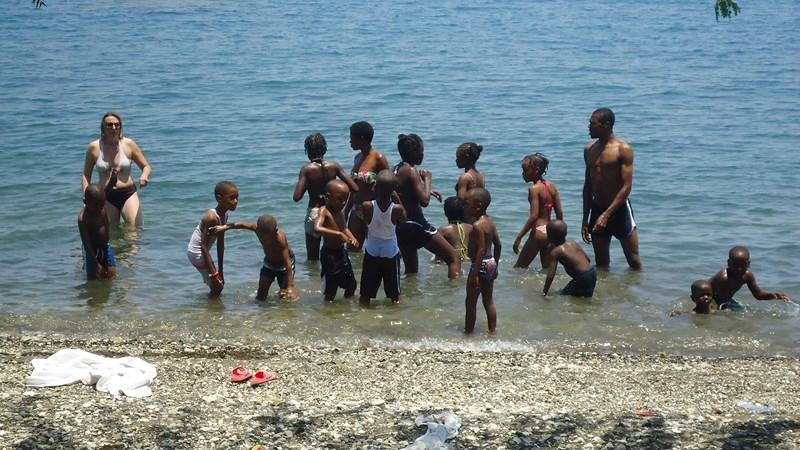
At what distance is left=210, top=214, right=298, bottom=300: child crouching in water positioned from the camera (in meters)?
9.75

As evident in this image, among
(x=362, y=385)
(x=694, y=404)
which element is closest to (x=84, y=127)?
(x=362, y=385)

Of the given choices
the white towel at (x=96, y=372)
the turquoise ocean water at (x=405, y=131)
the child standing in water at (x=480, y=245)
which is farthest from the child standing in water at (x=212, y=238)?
the child standing in water at (x=480, y=245)

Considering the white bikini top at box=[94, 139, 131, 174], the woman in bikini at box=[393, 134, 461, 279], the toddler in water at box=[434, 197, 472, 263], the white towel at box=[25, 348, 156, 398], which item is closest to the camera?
the white towel at box=[25, 348, 156, 398]

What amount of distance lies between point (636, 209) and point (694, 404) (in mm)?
7565

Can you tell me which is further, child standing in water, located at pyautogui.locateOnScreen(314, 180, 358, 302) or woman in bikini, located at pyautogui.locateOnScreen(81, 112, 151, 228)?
woman in bikini, located at pyautogui.locateOnScreen(81, 112, 151, 228)

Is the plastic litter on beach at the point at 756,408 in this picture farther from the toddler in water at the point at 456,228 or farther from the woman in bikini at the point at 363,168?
the woman in bikini at the point at 363,168

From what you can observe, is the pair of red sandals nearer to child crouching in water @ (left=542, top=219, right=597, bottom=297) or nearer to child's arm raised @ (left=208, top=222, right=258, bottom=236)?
child's arm raised @ (left=208, top=222, right=258, bottom=236)

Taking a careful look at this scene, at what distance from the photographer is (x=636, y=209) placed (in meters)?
14.8

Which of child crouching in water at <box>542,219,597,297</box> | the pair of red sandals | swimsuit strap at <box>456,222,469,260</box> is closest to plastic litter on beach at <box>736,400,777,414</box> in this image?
child crouching in water at <box>542,219,597,297</box>

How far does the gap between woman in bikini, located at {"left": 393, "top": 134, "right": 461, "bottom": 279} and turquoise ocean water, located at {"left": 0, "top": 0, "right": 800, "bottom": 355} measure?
0.34 meters

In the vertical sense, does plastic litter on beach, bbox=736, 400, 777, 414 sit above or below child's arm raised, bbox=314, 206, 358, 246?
below

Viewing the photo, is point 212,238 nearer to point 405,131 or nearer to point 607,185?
point 607,185

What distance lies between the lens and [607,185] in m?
10.8

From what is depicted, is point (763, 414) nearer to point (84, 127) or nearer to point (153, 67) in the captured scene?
point (84, 127)
